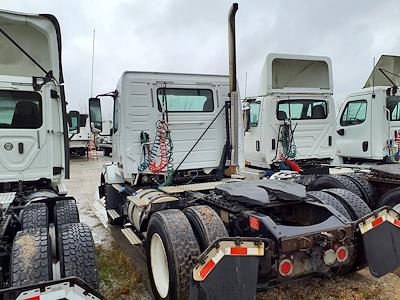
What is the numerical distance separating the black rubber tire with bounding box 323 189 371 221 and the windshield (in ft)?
13.3

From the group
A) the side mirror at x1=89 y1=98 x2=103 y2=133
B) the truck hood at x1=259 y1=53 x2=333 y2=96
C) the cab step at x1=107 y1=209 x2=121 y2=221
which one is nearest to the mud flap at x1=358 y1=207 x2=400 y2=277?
the cab step at x1=107 y1=209 x2=121 y2=221

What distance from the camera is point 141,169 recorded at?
5.47 m

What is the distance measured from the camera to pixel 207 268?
2.47 m

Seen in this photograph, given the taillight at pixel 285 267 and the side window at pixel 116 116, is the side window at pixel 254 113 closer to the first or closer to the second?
the side window at pixel 116 116

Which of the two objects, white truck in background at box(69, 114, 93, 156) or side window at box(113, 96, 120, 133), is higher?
side window at box(113, 96, 120, 133)

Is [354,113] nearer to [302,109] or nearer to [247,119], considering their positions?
[302,109]

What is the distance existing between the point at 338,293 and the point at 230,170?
9.18ft

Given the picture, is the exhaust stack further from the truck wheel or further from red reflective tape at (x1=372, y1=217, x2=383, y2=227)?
red reflective tape at (x1=372, y1=217, x2=383, y2=227)

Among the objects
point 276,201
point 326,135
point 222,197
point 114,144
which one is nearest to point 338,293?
point 276,201

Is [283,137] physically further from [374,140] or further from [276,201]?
[276,201]

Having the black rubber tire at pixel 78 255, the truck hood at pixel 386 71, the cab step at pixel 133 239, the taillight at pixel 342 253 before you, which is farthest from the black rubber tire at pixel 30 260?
the truck hood at pixel 386 71

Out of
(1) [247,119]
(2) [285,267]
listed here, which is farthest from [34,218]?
(1) [247,119]

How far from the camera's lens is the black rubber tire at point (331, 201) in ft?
11.4

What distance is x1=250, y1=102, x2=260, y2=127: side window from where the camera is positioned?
7904 mm
